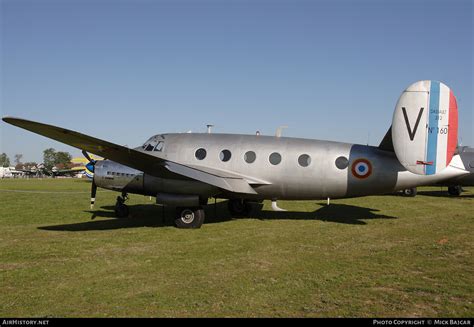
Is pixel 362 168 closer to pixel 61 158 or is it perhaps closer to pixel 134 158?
pixel 134 158

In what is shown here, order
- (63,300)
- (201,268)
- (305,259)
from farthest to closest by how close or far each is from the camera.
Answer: (305,259) < (201,268) < (63,300)

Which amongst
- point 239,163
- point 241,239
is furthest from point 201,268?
point 239,163

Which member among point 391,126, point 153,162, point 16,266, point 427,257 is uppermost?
point 391,126

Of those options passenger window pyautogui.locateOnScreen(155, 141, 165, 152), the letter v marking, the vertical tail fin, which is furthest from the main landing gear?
the letter v marking

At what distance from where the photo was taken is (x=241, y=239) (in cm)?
1111

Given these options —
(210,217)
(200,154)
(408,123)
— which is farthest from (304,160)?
(210,217)

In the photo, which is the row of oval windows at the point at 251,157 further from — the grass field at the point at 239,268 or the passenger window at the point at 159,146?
the grass field at the point at 239,268

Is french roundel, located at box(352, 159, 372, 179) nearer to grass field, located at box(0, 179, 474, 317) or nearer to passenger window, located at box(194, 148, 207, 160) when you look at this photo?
grass field, located at box(0, 179, 474, 317)

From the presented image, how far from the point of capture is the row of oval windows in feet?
43.4

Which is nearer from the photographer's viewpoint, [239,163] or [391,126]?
[391,126]

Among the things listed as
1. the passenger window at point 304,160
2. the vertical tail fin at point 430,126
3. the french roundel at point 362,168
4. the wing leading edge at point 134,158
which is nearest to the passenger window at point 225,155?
the wing leading edge at point 134,158

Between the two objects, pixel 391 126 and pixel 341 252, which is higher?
pixel 391 126

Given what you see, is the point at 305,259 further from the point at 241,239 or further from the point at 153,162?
the point at 153,162

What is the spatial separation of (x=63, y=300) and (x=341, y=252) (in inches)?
258
